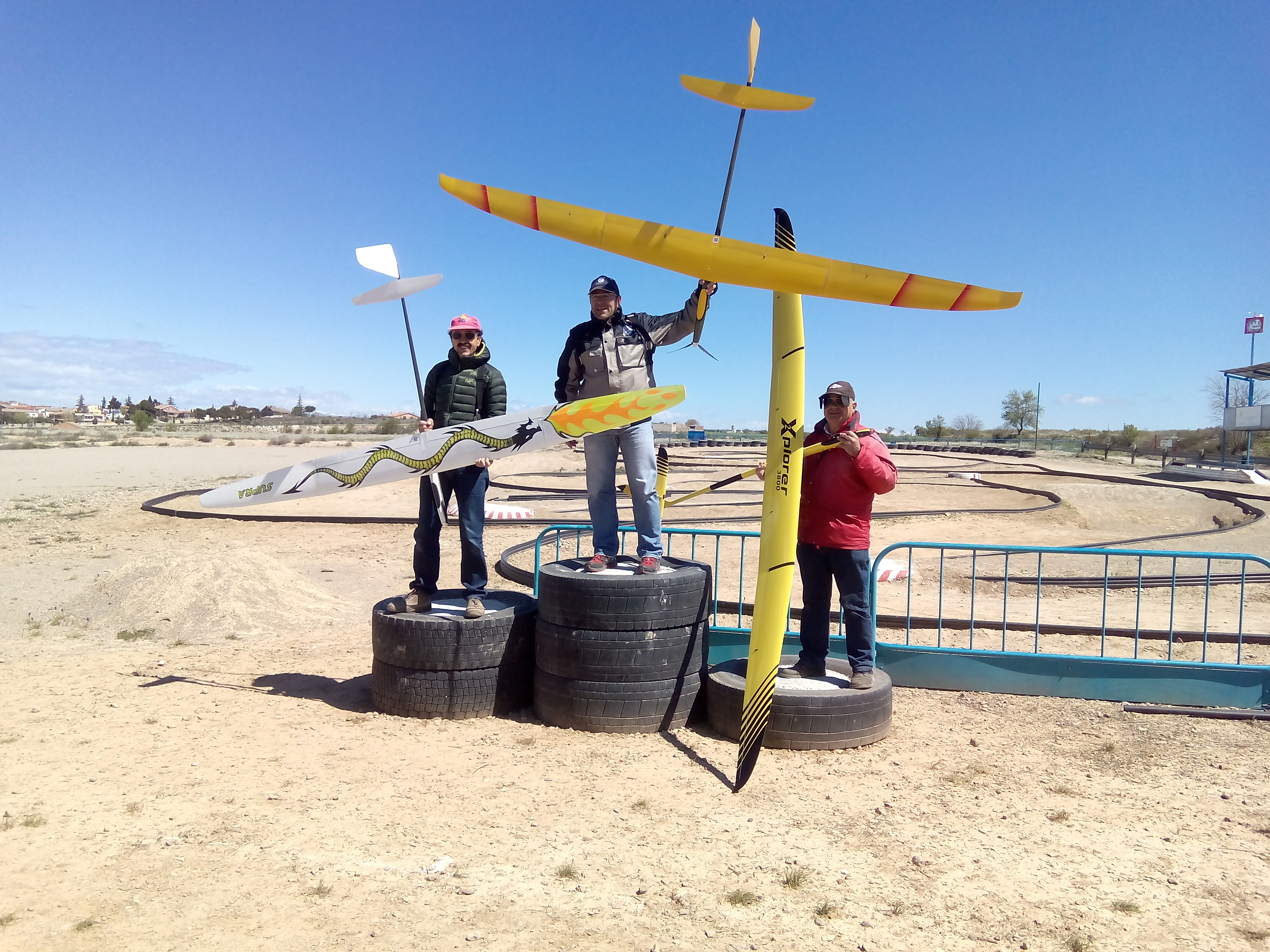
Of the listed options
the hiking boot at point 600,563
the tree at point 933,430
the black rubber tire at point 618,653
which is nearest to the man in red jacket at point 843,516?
the black rubber tire at point 618,653

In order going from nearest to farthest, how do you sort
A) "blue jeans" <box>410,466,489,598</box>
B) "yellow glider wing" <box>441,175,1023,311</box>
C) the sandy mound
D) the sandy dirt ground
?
the sandy dirt ground, "yellow glider wing" <box>441,175,1023,311</box>, "blue jeans" <box>410,466,489,598</box>, the sandy mound

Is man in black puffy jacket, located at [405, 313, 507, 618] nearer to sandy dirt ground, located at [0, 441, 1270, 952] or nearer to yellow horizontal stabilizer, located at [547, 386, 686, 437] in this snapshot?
yellow horizontal stabilizer, located at [547, 386, 686, 437]

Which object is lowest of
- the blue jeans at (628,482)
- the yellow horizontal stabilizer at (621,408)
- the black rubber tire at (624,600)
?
the black rubber tire at (624,600)

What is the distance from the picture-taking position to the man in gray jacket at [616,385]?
18.5ft

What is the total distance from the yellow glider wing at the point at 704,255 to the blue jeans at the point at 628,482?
1344mm

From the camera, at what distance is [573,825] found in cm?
405

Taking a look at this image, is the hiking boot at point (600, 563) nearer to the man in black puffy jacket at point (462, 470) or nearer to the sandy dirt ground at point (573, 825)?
the man in black puffy jacket at point (462, 470)

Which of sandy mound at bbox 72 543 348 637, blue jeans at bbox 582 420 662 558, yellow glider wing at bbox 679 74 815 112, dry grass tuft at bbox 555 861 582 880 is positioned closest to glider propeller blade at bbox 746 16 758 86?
yellow glider wing at bbox 679 74 815 112

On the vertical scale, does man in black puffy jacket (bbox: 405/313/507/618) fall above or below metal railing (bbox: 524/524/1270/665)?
above

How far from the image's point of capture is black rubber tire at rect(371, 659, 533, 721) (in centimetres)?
556

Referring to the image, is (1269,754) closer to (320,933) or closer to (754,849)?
(754,849)

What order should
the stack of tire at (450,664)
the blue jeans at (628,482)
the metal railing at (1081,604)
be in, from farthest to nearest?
the metal railing at (1081,604)
the blue jeans at (628,482)
the stack of tire at (450,664)

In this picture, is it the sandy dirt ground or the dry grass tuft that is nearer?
the sandy dirt ground

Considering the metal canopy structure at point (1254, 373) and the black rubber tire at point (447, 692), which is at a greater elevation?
the metal canopy structure at point (1254, 373)
